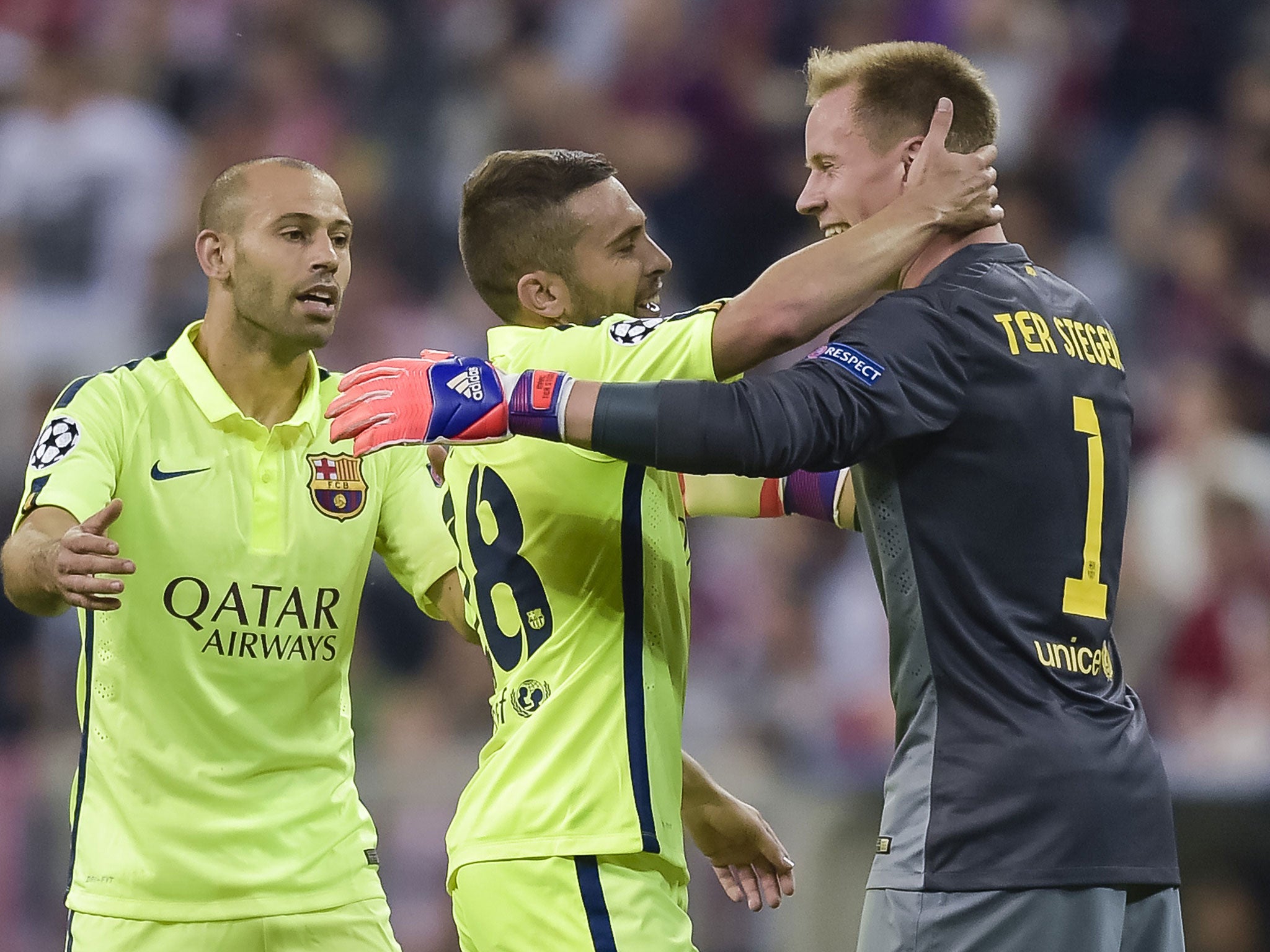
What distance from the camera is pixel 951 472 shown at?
118 inches

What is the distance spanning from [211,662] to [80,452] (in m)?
0.58

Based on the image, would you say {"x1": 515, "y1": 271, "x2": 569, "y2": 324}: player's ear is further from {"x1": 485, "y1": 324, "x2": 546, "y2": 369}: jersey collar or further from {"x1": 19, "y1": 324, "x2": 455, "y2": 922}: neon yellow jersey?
{"x1": 19, "y1": 324, "x2": 455, "y2": 922}: neon yellow jersey

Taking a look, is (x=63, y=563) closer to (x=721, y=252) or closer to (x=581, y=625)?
(x=581, y=625)

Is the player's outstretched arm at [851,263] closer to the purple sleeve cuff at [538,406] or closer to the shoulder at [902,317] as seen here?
the shoulder at [902,317]

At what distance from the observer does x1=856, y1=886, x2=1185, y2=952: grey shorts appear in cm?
288

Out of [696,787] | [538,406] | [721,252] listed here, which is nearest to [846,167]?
[538,406]

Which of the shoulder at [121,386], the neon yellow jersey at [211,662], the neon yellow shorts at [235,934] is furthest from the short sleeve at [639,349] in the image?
the neon yellow shorts at [235,934]

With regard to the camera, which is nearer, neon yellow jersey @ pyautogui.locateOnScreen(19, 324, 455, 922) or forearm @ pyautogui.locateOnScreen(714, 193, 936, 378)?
forearm @ pyautogui.locateOnScreen(714, 193, 936, 378)

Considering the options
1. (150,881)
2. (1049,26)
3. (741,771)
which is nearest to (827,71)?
(150,881)

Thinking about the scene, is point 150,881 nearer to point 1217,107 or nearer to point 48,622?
point 48,622

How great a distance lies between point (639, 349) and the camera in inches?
126

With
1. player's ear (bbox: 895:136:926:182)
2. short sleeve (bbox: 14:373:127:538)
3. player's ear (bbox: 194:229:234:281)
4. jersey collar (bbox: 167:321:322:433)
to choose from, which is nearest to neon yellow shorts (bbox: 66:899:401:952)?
short sleeve (bbox: 14:373:127:538)

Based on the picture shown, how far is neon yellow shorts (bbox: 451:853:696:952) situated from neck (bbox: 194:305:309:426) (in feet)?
4.97

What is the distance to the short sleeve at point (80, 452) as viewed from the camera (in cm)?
373
